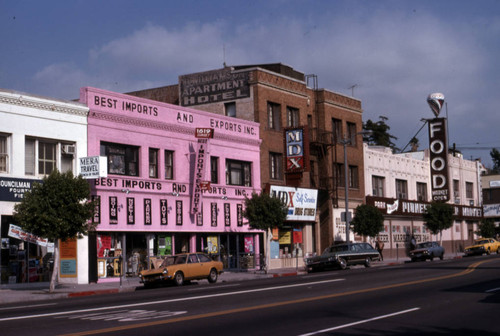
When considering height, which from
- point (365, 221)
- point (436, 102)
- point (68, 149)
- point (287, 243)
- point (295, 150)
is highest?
point (436, 102)

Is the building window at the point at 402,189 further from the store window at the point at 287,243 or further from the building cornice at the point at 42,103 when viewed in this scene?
the building cornice at the point at 42,103

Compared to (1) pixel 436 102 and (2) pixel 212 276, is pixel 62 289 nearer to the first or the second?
(2) pixel 212 276

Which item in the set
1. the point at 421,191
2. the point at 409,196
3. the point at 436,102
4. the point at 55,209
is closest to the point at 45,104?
the point at 55,209

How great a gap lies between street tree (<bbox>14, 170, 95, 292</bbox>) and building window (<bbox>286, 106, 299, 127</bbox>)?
23.3 meters

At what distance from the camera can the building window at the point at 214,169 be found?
42.2 meters

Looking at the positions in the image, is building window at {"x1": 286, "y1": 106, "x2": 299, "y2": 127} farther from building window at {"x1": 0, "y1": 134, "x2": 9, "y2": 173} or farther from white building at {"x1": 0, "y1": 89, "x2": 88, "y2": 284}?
building window at {"x1": 0, "y1": 134, "x2": 9, "y2": 173}

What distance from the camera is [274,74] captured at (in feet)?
156

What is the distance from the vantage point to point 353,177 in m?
56.8

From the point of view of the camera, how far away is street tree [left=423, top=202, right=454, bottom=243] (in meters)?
63.6

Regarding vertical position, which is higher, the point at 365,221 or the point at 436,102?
the point at 436,102

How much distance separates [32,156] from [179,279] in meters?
8.74

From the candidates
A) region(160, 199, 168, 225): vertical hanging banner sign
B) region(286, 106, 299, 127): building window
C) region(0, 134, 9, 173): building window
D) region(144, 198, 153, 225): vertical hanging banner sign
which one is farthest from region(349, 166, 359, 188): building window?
region(0, 134, 9, 173): building window

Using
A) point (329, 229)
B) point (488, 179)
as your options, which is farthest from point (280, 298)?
point (488, 179)

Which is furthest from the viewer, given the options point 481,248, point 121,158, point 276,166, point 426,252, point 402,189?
point 402,189
